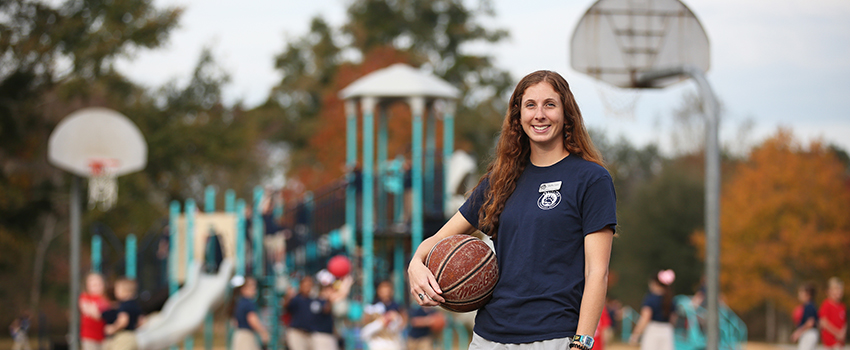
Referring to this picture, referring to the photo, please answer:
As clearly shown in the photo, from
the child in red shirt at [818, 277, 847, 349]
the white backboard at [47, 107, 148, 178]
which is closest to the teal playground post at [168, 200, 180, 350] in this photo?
the white backboard at [47, 107, 148, 178]

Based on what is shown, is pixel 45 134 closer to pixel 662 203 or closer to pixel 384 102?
pixel 384 102

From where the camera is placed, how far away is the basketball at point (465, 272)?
2865 mm

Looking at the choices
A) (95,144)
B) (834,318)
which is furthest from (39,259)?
(834,318)

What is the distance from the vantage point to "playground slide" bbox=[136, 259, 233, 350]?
41.5 ft

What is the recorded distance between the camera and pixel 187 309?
540 inches

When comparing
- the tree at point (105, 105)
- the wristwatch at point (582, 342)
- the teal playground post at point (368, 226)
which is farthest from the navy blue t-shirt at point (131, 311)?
the tree at point (105, 105)

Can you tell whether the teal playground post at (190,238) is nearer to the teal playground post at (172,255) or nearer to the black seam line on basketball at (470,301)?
the teal playground post at (172,255)

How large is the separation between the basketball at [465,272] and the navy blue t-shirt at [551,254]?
5 centimetres

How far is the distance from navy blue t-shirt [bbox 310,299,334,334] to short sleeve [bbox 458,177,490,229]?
8452 millimetres

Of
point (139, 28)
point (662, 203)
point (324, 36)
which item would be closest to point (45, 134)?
point (139, 28)

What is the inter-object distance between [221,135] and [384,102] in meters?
13.3

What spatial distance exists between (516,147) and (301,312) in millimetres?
8798

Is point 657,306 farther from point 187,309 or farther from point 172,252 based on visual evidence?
point 172,252

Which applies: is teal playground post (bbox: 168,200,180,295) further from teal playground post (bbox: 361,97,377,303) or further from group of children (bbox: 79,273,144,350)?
group of children (bbox: 79,273,144,350)
